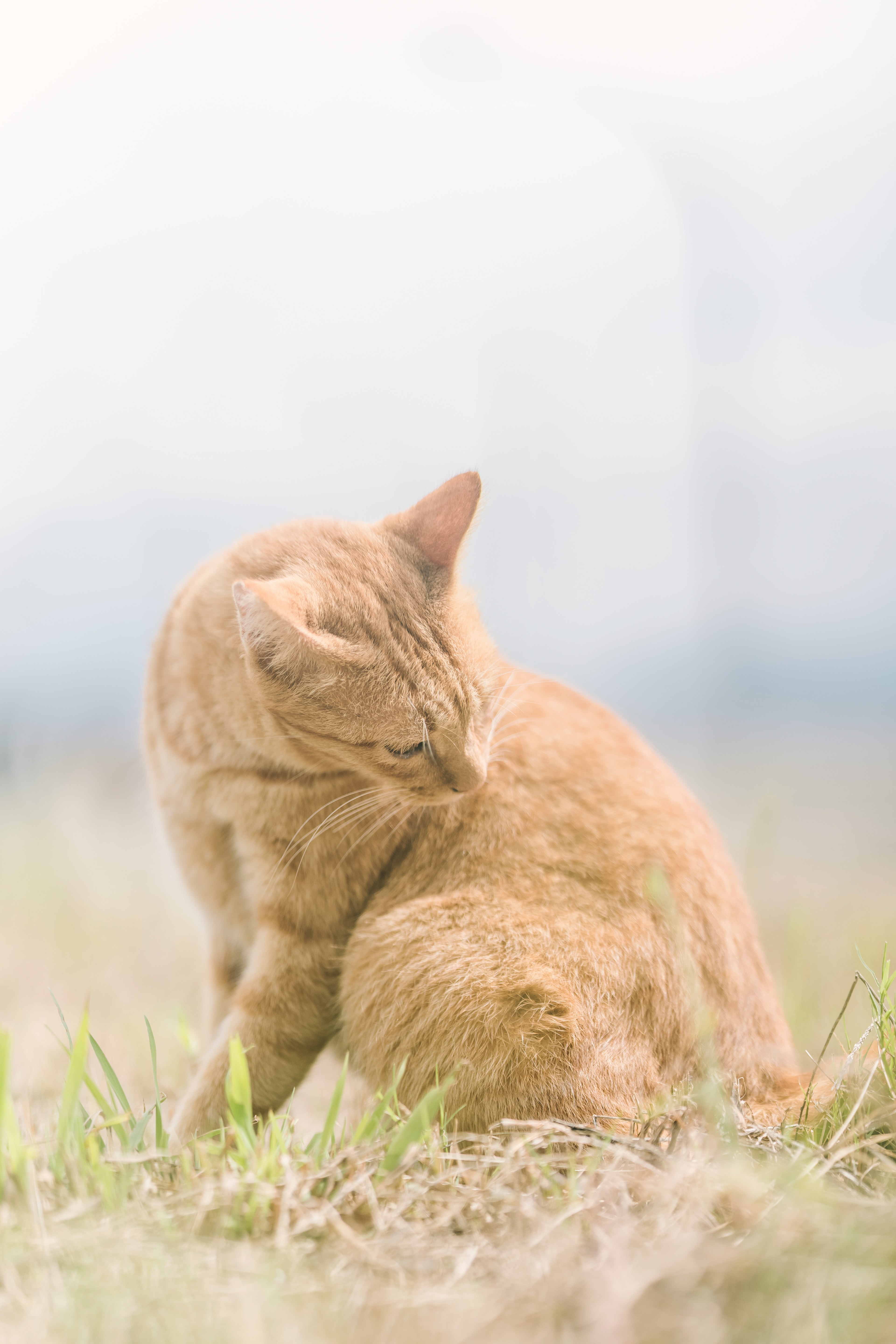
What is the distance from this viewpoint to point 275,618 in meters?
1.65

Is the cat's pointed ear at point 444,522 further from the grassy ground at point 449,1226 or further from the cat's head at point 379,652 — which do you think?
the grassy ground at point 449,1226

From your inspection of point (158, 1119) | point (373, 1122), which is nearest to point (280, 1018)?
point (158, 1119)

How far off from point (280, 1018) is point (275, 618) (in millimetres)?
847

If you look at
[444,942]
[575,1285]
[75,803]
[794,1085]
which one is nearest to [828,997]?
[794,1085]

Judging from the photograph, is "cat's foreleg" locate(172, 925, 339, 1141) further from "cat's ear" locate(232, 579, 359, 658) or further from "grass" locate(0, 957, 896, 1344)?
"cat's ear" locate(232, 579, 359, 658)

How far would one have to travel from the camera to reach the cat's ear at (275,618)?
1644 millimetres

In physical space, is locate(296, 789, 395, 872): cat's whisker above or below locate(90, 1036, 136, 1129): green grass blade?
above

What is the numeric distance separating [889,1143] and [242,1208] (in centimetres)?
93

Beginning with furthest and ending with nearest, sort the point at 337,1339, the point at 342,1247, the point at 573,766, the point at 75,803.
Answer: the point at 75,803
the point at 573,766
the point at 342,1247
the point at 337,1339

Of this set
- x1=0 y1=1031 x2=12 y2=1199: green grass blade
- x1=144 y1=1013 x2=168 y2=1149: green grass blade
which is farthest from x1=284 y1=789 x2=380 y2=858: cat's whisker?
x1=0 y1=1031 x2=12 y2=1199: green grass blade

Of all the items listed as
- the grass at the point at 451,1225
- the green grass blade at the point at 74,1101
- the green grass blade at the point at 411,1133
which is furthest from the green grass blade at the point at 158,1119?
the green grass blade at the point at 411,1133

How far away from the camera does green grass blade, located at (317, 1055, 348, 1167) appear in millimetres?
1268

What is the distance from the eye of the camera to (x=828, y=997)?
2.65m

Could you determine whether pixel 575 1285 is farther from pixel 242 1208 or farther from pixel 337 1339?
pixel 242 1208
